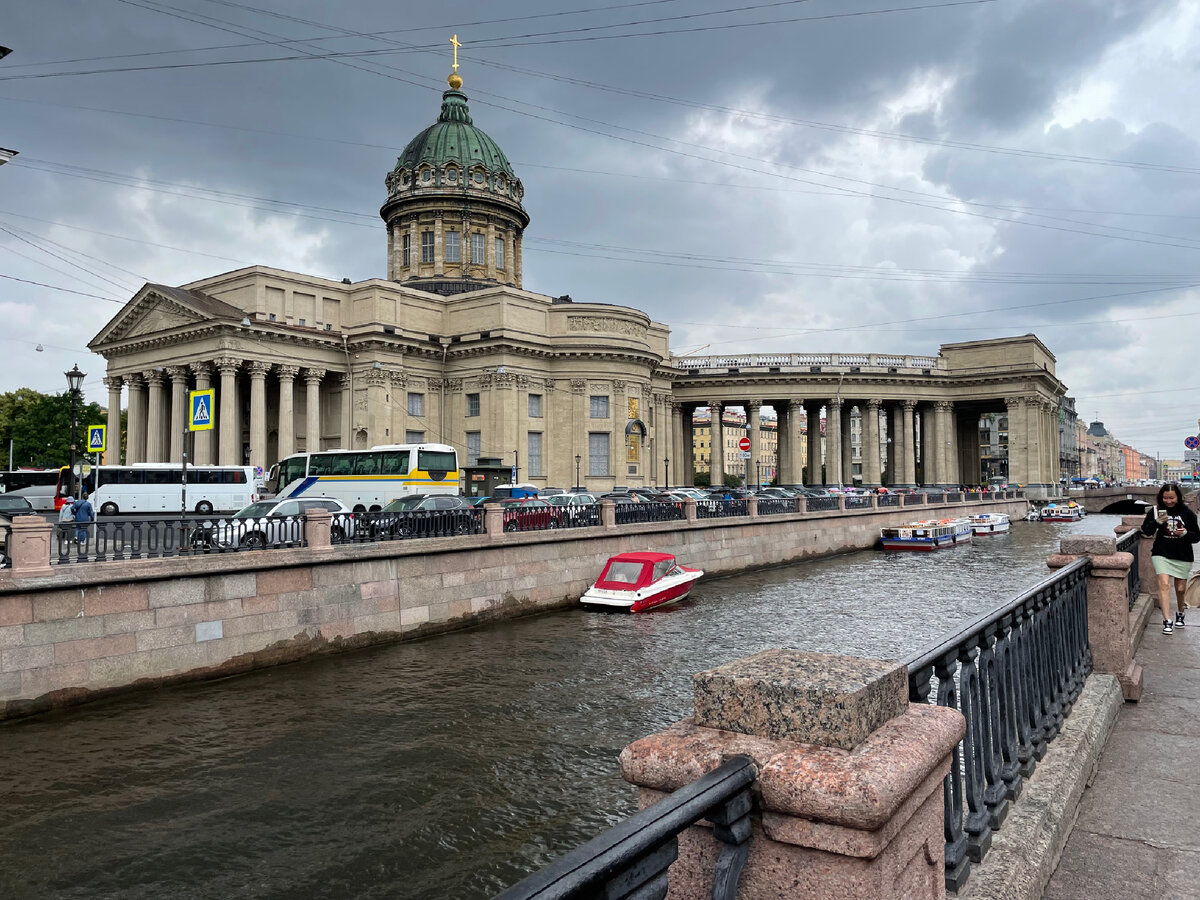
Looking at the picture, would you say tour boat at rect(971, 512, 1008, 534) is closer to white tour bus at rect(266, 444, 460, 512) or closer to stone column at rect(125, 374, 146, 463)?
white tour bus at rect(266, 444, 460, 512)

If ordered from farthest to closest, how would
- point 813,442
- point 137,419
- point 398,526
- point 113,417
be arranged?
point 813,442 < point 113,417 < point 137,419 < point 398,526

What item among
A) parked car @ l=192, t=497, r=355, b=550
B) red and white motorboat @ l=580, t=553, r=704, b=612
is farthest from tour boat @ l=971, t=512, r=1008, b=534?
parked car @ l=192, t=497, r=355, b=550

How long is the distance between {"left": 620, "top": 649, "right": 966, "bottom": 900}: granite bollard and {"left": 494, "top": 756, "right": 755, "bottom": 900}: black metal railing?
0.08 meters

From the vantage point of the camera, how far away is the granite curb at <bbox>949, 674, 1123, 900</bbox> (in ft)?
11.4

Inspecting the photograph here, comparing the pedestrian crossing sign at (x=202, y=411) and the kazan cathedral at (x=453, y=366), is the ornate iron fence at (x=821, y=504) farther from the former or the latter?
the pedestrian crossing sign at (x=202, y=411)

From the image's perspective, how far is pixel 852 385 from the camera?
74.1 metres

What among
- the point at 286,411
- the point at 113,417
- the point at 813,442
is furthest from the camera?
the point at 813,442

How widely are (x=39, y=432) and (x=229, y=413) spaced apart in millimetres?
38050

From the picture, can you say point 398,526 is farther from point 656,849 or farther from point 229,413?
point 229,413

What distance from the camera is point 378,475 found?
3625 centimetres

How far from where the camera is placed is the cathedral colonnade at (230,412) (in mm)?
49344

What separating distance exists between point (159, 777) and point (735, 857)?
989 centimetres

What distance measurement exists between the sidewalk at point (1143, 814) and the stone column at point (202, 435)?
50.1 metres

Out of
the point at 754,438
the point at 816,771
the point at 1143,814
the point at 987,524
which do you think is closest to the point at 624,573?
the point at 1143,814
